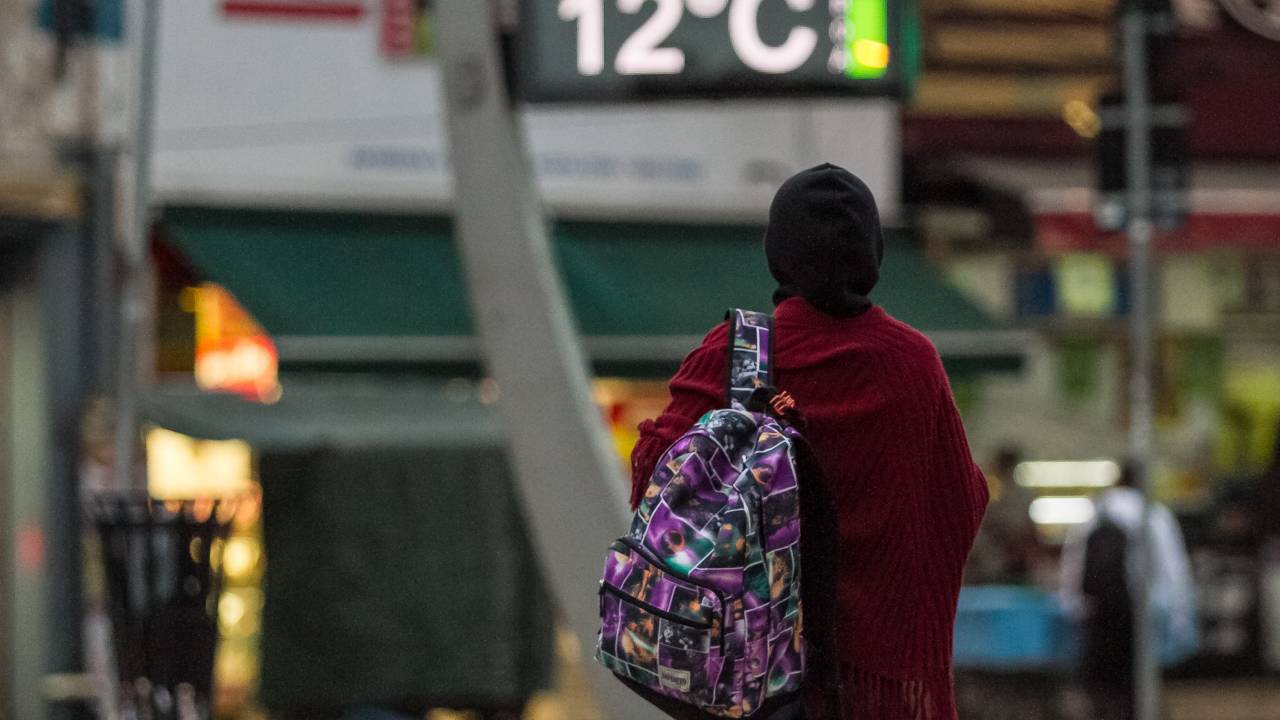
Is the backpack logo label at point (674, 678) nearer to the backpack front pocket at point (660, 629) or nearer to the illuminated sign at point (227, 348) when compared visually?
the backpack front pocket at point (660, 629)

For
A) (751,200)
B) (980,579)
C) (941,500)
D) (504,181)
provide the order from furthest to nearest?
(751,200)
(980,579)
(504,181)
(941,500)

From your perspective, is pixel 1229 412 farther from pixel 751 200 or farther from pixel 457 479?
pixel 457 479

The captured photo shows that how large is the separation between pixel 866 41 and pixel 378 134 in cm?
852

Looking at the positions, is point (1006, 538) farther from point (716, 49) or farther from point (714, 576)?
point (714, 576)

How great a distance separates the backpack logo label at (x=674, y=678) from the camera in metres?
3.46

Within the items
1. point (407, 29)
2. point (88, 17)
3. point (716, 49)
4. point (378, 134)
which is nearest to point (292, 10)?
point (407, 29)

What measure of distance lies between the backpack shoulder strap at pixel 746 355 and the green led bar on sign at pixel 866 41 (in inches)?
106

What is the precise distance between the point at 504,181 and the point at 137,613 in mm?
1779

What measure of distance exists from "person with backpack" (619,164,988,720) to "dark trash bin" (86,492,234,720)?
11.7 ft

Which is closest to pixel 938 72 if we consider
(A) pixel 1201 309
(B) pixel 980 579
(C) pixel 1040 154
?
(C) pixel 1040 154

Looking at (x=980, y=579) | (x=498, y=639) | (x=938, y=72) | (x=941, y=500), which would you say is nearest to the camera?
(x=941, y=500)

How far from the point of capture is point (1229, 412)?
684 inches

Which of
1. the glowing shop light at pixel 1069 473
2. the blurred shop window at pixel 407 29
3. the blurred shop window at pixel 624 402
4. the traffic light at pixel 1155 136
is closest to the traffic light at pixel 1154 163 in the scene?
the traffic light at pixel 1155 136

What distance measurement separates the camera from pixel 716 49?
6324 mm
